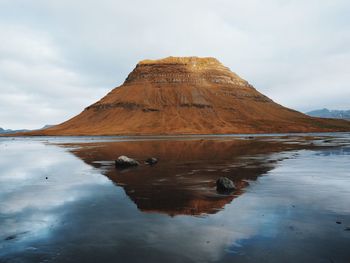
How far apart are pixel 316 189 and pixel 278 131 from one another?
11921 cm

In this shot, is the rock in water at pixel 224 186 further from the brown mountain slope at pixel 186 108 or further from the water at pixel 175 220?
the brown mountain slope at pixel 186 108

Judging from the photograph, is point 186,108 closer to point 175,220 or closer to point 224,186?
point 224,186

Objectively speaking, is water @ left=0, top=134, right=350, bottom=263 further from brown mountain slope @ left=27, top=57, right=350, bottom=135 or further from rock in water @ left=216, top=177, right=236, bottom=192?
brown mountain slope @ left=27, top=57, right=350, bottom=135

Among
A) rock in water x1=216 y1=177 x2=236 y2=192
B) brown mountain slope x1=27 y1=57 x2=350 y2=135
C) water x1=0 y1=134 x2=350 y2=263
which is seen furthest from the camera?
brown mountain slope x1=27 y1=57 x2=350 y2=135

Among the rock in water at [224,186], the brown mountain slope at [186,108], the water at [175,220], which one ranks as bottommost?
the water at [175,220]

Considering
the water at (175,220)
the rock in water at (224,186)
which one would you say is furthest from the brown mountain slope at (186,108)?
the rock in water at (224,186)

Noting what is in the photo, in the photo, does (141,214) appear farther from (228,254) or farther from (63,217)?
(228,254)

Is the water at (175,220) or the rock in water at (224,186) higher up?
the rock in water at (224,186)

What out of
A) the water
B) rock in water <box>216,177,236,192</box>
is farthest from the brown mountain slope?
rock in water <box>216,177,236,192</box>

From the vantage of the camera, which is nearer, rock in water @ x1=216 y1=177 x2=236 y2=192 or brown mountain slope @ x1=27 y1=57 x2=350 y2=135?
rock in water @ x1=216 y1=177 x2=236 y2=192

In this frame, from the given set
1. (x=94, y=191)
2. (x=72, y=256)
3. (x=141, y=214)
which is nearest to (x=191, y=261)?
(x=72, y=256)

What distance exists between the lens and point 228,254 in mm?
8000

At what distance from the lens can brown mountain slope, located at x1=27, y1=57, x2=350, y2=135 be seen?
134875 mm

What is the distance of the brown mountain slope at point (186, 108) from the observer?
13488 centimetres
